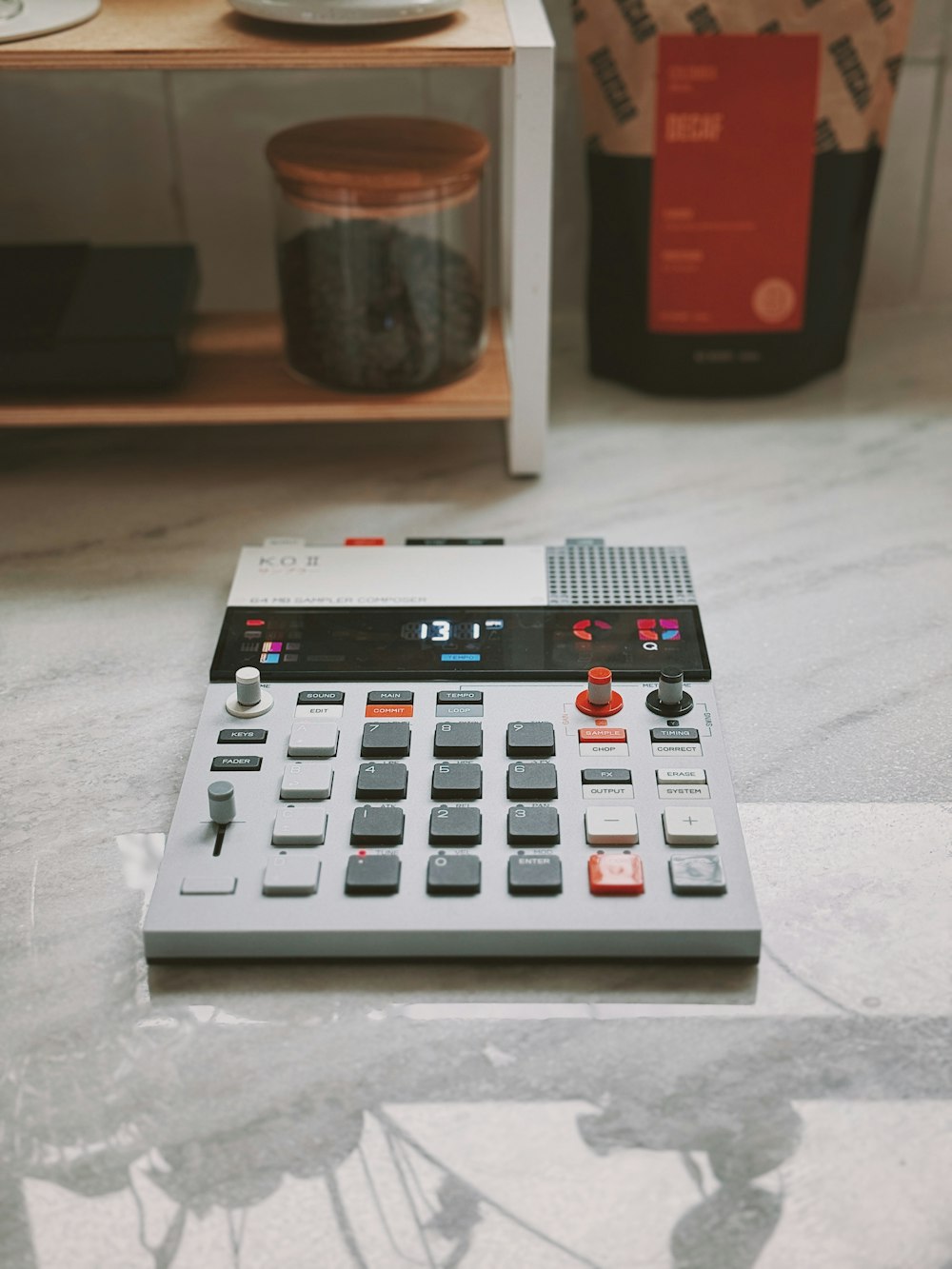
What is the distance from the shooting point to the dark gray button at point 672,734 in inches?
29.4

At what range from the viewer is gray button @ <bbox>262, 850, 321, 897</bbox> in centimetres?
65

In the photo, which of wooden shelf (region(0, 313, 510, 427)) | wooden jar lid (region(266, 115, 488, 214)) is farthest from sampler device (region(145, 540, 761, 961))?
wooden jar lid (region(266, 115, 488, 214))

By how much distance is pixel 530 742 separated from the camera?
0.74 metres

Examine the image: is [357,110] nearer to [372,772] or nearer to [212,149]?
[212,149]

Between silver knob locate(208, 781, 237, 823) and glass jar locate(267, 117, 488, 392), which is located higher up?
glass jar locate(267, 117, 488, 392)

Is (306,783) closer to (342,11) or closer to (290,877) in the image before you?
(290,877)

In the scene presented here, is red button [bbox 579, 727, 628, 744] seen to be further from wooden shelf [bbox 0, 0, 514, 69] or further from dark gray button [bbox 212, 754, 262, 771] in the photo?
wooden shelf [bbox 0, 0, 514, 69]

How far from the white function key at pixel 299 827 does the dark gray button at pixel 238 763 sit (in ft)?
0.15

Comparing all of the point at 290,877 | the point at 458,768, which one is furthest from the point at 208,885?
the point at 458,768

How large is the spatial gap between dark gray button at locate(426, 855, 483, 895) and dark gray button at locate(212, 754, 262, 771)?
0.40 feet

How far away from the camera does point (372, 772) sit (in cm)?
71

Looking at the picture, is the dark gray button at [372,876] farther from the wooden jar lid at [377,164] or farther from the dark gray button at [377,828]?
the wooden jar lid at [377,164]

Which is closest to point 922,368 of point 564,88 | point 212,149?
point 564,88

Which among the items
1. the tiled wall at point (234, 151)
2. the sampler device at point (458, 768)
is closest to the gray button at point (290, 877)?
the sampler device at point (458, 768)
